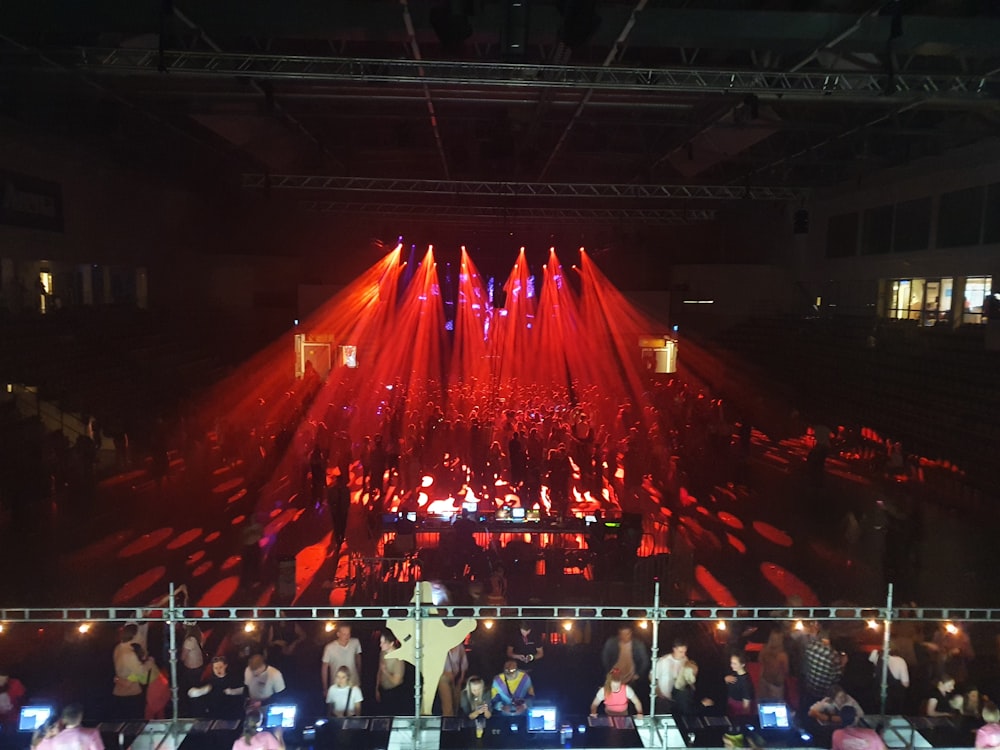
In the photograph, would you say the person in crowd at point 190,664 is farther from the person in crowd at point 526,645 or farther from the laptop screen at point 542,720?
the laptop screen at point 542,720

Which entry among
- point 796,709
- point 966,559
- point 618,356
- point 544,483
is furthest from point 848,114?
point 618,356

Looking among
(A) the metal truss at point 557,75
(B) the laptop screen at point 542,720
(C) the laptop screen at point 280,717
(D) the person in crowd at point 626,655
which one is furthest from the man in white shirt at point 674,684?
(A) the metal truss at point 557,75

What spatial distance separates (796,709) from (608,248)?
59.5 feet

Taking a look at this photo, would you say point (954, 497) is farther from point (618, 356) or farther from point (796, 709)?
point (618, 356)

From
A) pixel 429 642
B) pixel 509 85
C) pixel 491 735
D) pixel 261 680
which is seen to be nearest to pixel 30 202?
pixel 509 85

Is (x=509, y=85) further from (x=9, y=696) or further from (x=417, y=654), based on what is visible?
(x=9, y=696)

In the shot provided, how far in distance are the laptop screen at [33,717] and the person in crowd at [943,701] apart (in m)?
4.36

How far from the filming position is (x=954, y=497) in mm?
10094

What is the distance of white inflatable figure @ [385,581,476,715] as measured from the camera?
8.93 feet

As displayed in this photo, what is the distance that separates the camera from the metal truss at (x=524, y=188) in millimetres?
13352

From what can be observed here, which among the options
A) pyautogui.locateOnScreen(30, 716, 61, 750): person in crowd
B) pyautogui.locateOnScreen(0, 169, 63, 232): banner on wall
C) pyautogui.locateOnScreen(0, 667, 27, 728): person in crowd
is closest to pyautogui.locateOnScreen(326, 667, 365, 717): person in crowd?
pyautogui.locateOnScreen(30, 716, 61, 750): person in crowd

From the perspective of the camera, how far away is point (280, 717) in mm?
2857

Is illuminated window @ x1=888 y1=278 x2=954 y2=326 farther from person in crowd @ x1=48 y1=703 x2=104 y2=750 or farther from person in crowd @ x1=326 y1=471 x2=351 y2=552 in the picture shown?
person in crowd @ x1=48 y1=703 x2=104 y2=750

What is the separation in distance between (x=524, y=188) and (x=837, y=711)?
13895 millimetres
